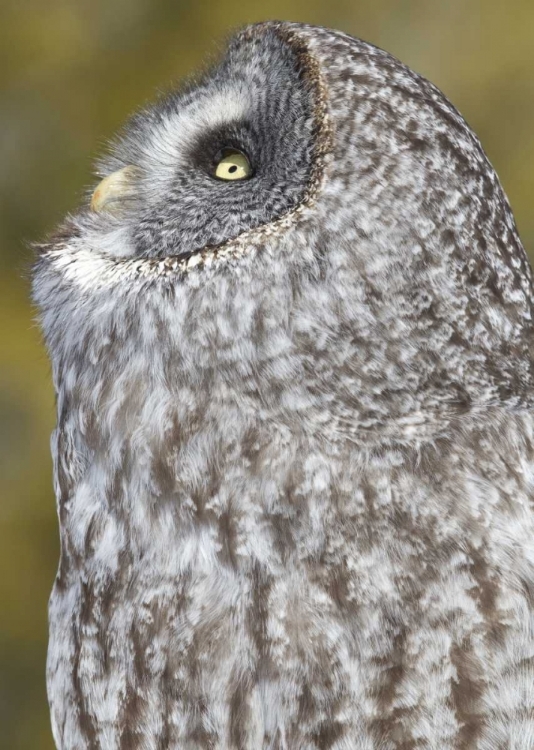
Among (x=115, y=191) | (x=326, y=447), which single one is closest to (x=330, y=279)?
(x=326, y=447)

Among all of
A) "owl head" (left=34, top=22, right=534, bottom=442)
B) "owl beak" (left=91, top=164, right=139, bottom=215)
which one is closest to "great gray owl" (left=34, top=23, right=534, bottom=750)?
"owl head" (left=34, top=22, right=534, bottom=442)

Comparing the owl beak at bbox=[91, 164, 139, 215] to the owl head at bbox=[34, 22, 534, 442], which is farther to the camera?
the owl beak at bbox=[91, 164, 139, 215]

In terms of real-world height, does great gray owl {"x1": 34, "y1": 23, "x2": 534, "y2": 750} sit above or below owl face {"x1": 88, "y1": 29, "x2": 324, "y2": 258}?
below

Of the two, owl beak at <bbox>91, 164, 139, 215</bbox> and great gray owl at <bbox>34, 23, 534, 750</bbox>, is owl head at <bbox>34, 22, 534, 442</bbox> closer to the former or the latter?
great gray owl at <bbox>34, 23, 534, 750</bbox>

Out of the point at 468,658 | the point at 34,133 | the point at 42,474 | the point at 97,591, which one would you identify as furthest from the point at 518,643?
the point at 34,133

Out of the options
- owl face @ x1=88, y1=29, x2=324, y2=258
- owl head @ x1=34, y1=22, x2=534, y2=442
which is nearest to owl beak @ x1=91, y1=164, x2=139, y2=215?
owl face @ x1=88, y1=29, x2=324, y2=258

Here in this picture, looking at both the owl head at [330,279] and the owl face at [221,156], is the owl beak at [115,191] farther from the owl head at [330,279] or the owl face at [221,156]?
the owl head at [330,279]

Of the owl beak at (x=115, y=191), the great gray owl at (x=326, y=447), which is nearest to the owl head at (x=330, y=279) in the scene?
the great gray owl at (x=326, y=447)
